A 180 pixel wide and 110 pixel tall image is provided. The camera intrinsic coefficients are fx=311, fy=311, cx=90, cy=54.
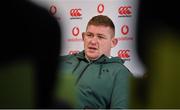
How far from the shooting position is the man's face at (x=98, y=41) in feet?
6.28

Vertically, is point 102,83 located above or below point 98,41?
below

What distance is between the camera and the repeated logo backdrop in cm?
192

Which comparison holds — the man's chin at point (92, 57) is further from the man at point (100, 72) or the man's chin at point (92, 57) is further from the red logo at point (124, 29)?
the red logo at point (124, 29)

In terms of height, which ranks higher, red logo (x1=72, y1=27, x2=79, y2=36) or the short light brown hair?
the short light brown hair

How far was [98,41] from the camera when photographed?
6.27 feet

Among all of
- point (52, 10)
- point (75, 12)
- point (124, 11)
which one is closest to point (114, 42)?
point (124, 11)

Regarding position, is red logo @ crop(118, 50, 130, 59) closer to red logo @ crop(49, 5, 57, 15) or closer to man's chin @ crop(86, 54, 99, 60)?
man's chin @ crop(86, 54, 99, 60)

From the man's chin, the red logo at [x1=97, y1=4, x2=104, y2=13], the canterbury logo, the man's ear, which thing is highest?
the red logo at [x1=97, y1=4, x2=104, y2=13]

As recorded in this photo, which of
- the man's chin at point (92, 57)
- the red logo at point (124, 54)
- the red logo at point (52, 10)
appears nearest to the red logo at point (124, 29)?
the red logo at point (124, 54)

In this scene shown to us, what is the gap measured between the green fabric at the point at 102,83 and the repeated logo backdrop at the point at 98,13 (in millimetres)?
64

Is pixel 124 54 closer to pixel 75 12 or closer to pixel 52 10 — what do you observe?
pixel 75 12

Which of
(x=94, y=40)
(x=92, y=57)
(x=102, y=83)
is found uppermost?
(x=94, y=40)

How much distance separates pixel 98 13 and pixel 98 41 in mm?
177

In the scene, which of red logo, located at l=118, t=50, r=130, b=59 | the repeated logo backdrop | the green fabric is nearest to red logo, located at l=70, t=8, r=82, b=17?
the repeated logo backdrop
